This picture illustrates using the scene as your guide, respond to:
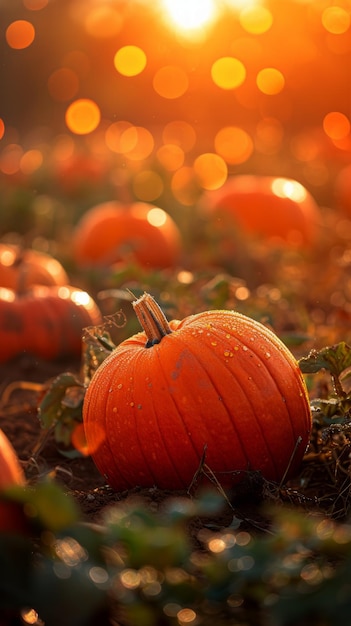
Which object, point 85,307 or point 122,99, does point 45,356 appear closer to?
point 85,307

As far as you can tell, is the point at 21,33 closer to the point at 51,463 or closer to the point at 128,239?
→ the point at 128,239

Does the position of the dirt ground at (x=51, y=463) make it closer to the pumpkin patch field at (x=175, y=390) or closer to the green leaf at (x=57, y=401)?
the pumpkin patch field at (x=175, y=390)

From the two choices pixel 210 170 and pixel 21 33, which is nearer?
pixel 210 170

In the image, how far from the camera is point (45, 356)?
529 centimetres

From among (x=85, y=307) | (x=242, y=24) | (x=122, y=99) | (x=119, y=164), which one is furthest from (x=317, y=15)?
(x=85, y=307)

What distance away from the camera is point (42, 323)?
5227 millimetres

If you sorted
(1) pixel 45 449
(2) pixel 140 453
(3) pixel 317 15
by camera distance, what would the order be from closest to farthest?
(2) pixel 140 453 → (1) pixel 45 449 → (3) pixel 317 15

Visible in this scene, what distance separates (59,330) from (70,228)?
3.89 m

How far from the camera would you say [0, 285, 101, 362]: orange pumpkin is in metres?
5.18

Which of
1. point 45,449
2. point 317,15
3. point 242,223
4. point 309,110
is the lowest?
point 45,449

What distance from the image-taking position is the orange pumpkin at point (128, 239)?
23.4 ft

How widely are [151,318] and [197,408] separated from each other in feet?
1.16

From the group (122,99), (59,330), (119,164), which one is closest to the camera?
(59,330)

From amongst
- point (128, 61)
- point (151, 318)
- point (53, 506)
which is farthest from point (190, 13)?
point (53, 506)
